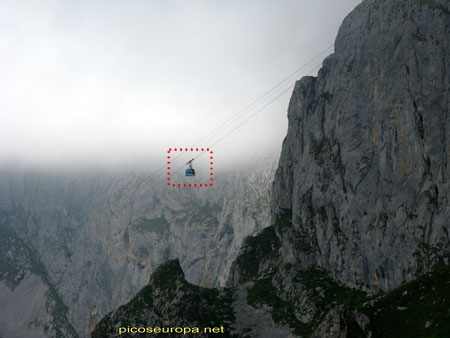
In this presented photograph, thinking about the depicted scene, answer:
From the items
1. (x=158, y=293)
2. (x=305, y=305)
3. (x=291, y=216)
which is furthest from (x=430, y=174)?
(x=158, y=293)

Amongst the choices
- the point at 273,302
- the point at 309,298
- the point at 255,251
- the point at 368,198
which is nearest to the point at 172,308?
the point at 273,302

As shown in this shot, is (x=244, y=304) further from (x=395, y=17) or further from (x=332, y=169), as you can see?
(x=395, y=17)

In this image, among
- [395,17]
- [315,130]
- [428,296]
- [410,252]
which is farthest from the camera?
[315,130]

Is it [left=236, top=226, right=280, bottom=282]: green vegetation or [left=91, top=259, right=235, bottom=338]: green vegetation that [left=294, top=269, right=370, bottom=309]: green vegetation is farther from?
[left=236, top=226, right=280, bottom=282]: green vegetation

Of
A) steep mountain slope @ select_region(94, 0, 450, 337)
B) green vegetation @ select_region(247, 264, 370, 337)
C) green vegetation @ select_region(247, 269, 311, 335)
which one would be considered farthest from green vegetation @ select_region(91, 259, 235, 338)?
green vegetation @ select_region(247, 264, 370, 337)

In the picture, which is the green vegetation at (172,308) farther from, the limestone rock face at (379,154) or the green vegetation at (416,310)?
the green vegetation at (416,310)
